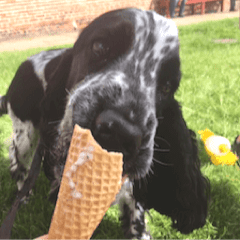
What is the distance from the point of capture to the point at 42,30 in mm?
8438

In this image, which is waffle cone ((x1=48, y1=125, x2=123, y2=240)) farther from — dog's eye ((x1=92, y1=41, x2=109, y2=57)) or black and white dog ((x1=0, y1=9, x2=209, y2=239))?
dog's eye ((x1=92, y1=41, x2=109, y2=57))

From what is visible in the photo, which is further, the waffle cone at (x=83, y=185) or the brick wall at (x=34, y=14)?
the brick wall at (x=34, y=14)

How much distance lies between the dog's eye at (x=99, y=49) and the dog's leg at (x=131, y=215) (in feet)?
3.09

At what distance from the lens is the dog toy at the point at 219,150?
255 centimetres

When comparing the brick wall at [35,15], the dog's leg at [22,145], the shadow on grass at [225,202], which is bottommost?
the brick wall at [35,15]

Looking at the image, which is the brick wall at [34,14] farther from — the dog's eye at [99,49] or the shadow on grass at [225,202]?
the dog's eye at [99,49]

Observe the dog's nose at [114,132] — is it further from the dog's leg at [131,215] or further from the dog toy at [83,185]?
the dog's leg at [131,215]

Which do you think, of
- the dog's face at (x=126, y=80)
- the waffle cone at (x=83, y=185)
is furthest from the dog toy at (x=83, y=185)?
the dog's face at (x=126, y=80)

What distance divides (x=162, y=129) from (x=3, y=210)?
4.46 ft

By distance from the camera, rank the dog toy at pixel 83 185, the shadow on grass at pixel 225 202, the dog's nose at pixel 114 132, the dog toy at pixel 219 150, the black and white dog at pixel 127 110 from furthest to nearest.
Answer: the dog toy at pixel 219 150, the shadow on grass at pixel 225 202, the black and white dog at pixel 127 110, the dog's nose at pixel 114 132, the dog toy at pixel 83 185

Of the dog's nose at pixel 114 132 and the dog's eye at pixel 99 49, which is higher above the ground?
the dog's eye at pixel 99 49

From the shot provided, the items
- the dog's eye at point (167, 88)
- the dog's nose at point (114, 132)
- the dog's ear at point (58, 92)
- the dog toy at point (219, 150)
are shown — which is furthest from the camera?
the dog toy at point (219, 150)

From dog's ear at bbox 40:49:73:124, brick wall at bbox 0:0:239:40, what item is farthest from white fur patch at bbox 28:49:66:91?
brick wall at bbox 0:0:239:40

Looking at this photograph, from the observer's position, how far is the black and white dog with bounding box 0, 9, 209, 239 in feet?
4.02
